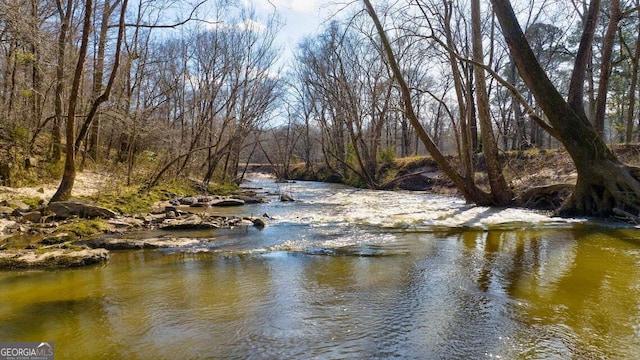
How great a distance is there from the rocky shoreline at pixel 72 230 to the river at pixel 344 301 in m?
0.38

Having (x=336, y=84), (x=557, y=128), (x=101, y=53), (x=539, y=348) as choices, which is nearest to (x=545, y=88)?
(x=557, y=128)

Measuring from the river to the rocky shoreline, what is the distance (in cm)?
38

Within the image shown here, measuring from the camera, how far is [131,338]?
368cm

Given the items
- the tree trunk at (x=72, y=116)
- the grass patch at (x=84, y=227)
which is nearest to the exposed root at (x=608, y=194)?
the grass patch at (x=84, y=227)

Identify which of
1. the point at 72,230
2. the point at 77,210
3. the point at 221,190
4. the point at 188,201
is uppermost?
the point at 221,190

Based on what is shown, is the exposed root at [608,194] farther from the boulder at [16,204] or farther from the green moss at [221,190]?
the green moss at [221,190]

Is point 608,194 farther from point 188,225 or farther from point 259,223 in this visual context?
point 188,225

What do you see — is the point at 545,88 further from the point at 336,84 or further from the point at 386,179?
the point at 336,84

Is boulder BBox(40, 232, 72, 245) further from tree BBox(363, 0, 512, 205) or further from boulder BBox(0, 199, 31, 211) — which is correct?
tree BBox(363, 0, 512, 205)

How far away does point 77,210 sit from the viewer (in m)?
10.1

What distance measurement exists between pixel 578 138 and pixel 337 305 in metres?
9.37

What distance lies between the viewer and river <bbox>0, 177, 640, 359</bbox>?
11.4 feet

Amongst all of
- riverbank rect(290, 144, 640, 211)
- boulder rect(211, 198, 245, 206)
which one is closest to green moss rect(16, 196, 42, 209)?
boulder rect(211, 198, 245, 206)

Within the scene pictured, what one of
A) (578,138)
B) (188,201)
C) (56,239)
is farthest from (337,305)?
(188,201)
